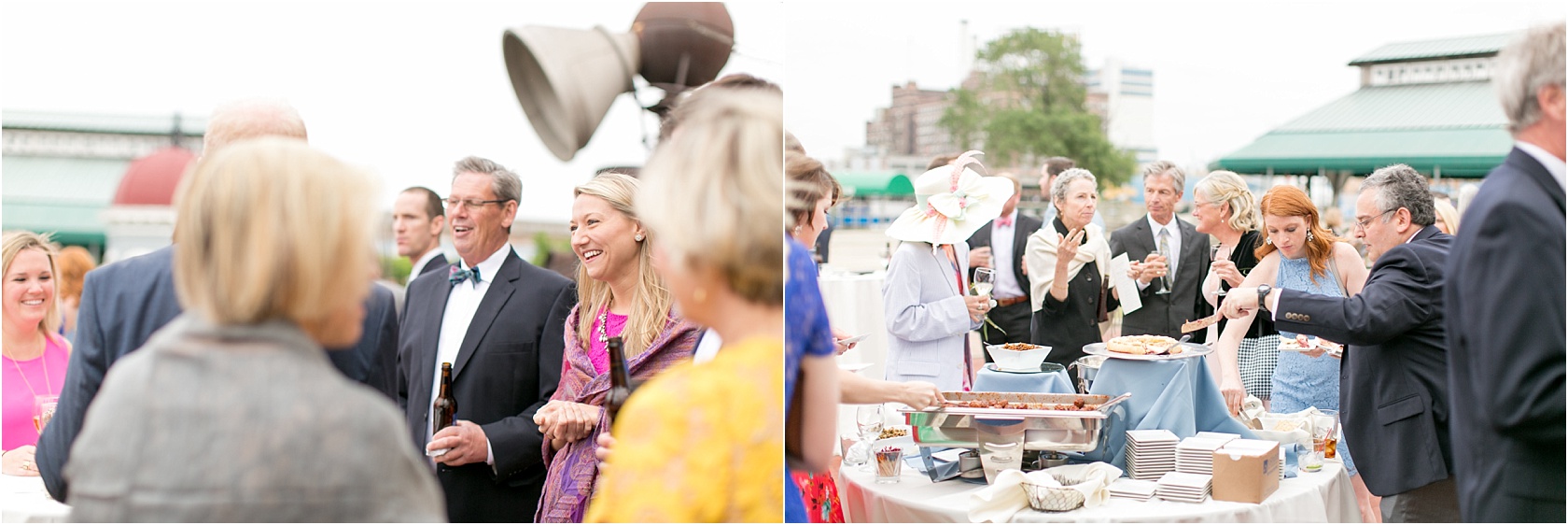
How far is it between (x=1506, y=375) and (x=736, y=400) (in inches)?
53.0

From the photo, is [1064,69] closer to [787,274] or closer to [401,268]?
[401,268]

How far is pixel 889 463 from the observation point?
2418 mm

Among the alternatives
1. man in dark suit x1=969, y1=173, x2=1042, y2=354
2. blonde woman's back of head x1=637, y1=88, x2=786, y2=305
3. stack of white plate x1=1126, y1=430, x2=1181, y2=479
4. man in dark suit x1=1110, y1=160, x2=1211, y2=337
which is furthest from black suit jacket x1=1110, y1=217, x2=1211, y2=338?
blonde woman's back of head x1=637, y1=88, x2=786, y2=305

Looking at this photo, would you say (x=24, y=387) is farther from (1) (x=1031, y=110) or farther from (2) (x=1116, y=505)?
(1) (x=1031, y=110)

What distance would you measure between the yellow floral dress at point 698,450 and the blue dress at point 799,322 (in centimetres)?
13

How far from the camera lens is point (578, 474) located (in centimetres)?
230

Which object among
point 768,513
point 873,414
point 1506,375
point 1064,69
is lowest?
point 873,414

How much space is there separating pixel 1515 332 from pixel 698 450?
54.9 inches

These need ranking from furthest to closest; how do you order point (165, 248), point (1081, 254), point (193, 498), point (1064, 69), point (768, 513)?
point (1064, 69) → point (1081, 254) → point (165, 248) → point (768, 513) → point (193, 498)

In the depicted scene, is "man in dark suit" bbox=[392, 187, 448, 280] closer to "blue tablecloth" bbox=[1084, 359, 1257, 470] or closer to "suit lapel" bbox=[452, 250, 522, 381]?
"suit lapel" bbox=[452, 250, 522, 381]

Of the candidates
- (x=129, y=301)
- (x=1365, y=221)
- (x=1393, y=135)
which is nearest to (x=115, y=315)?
(x=129, y=301)

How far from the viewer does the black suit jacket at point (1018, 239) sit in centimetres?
560

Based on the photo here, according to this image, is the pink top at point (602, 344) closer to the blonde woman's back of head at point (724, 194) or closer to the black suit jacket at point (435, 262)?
the blonde woman's back of head at point (724, 194)

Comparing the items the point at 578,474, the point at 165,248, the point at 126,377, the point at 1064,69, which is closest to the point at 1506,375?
the point at 578,474
